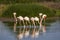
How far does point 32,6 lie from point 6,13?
7.44ft

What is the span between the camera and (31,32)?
14.8m

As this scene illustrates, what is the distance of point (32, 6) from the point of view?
24.5 m

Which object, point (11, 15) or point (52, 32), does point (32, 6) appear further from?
point (52, 32)

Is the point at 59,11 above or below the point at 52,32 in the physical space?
below

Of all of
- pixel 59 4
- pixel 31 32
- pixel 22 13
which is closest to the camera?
pixel 31 32

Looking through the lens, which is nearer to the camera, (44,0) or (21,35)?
(21,35)

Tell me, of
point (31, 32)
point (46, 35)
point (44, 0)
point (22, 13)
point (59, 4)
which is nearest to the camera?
point (46, 35)

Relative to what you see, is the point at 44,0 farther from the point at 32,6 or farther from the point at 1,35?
the point at 1,35

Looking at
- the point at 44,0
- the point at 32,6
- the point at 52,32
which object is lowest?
the point at 44,0

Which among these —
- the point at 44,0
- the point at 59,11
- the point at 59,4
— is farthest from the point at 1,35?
the point at 44,0

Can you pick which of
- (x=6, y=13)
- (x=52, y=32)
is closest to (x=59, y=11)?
(x=6, y=13)

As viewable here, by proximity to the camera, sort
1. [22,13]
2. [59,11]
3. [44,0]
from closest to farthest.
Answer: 1. [22,13]
2. [59,11]
3. [44,0]

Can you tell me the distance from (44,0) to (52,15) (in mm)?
10001

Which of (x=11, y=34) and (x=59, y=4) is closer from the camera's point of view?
(x=11, y=34)
